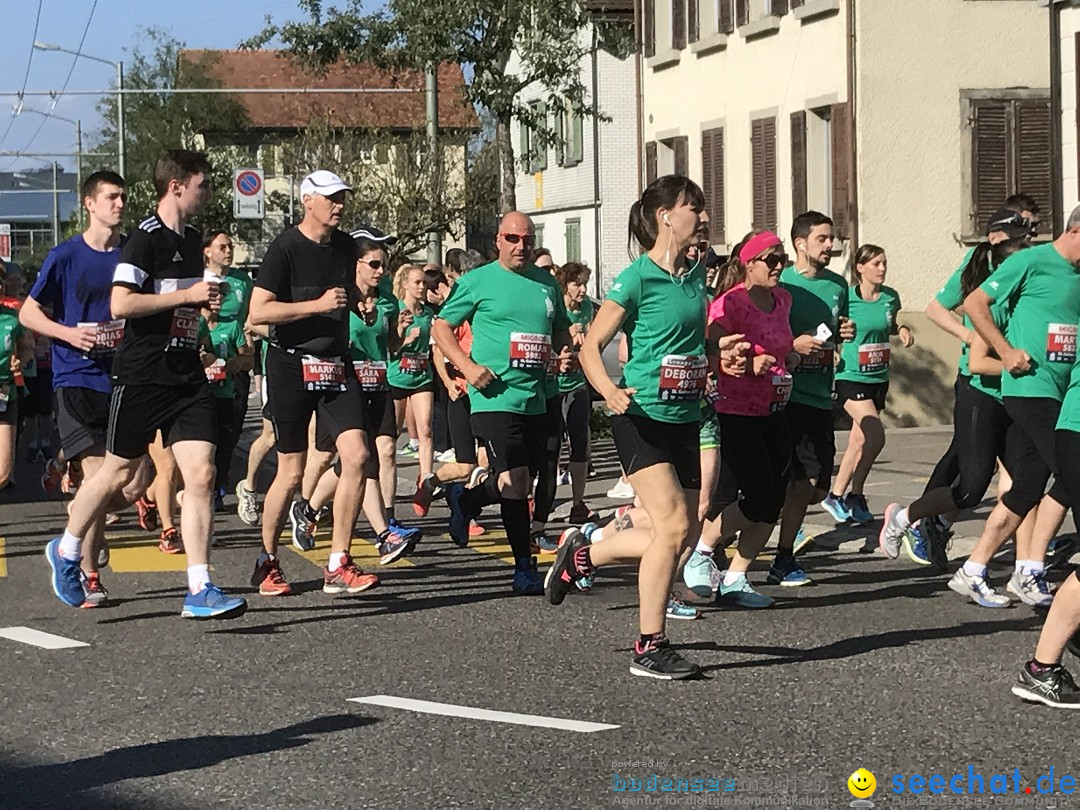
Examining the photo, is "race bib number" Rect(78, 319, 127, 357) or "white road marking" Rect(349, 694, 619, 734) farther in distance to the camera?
"race bib number" Rect(78, 319, 127, 357)

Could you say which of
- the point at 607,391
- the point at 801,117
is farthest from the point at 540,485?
the point at 801,117

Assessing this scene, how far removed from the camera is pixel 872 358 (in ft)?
47.0

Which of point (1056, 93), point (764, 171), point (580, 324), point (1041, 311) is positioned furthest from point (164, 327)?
point (764, 171)

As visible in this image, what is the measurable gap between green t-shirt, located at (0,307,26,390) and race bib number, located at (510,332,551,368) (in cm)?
440

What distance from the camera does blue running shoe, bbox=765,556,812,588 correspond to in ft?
36.6

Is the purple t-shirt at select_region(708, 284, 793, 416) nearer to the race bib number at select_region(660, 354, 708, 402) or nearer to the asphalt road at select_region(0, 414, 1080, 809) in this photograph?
the asphalt road at select_region(0, 414, 1080, 809)

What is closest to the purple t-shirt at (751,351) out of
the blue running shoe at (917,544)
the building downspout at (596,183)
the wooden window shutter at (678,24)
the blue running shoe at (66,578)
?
the blue running shoe at (917,544)

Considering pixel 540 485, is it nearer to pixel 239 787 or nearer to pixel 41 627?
pixel 41 627

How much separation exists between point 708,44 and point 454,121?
49.1 metres

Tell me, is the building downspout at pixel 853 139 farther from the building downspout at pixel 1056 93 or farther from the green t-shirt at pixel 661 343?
the green t-shirt at pixel 661 343

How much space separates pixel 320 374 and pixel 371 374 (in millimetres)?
2439

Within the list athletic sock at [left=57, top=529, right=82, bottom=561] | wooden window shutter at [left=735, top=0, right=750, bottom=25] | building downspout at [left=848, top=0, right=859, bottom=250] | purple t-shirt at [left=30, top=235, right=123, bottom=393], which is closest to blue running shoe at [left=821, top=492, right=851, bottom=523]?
purple t-shirt at [left=30, top=235, right=123, bottom=393]

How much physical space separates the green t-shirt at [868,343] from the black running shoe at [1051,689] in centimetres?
683

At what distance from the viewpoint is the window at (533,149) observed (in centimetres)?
4703
